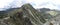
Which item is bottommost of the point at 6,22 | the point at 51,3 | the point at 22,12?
the point at 6,22

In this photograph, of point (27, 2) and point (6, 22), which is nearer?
point (6, 22)

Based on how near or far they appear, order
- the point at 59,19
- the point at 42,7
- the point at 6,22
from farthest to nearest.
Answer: the point at 42,7 → the point at 6,22 → the point at 59,19

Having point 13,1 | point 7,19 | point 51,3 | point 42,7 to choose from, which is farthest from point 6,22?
point 51,3

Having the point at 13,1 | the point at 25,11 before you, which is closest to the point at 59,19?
the point at 25,11

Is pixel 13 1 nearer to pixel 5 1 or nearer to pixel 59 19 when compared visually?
pixel 5 1

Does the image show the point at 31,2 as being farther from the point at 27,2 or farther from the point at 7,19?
the point at 7,19

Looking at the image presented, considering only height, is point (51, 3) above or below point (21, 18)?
above

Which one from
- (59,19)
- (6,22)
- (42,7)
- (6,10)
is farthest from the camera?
(42,7)
